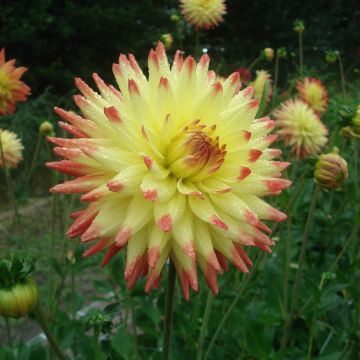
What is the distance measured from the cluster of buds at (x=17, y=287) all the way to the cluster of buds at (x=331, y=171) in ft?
1.99

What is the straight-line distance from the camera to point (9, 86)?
2080 mm

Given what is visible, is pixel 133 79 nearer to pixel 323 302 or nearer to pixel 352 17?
pixel 323 302

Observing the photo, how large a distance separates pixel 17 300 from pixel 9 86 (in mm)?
1362

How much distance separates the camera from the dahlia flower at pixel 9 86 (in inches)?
81.0

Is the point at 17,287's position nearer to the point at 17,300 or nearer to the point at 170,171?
the point at 17,300

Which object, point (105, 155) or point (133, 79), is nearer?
point (105, 155)

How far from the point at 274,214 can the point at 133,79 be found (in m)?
0.30

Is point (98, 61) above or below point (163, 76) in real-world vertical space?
above

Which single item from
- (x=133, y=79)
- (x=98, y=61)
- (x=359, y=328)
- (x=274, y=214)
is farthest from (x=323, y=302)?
(x=98, y=61)

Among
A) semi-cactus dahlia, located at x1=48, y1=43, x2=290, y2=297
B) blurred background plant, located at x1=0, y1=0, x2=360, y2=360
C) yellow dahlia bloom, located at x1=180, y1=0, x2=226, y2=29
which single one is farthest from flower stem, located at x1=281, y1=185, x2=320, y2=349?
yellow dahlia bloom, located at x1=180, y1=0, x2=226, y2=29

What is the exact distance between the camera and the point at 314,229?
2.36 metres

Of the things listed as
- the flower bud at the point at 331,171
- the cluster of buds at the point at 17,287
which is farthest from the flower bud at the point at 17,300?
the flower bud at the point at 331,171

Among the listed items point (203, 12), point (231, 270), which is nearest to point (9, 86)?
point (231, 270)

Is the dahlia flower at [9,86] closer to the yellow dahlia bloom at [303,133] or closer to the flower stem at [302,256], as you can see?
the yellow dahlia bloom at [303,133]
